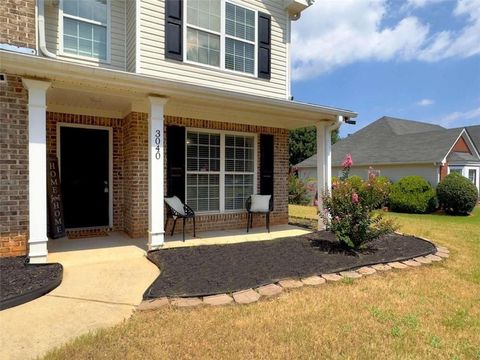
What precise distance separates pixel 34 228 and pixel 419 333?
4.78 meters

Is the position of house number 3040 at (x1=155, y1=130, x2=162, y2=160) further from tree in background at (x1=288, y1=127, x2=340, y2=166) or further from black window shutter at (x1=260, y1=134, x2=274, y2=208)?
tree in background at (x1=288, y1=127, x2=340, y2=166)

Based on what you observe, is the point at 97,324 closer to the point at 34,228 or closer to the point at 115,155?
the point at 34,228

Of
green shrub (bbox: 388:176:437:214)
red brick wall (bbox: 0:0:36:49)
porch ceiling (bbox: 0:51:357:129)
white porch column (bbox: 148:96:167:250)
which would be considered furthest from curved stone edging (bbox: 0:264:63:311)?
green shrub (bbox: 388:176:437:214)

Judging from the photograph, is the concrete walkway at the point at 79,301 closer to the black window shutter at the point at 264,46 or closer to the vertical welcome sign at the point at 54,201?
the vertical welcome sign at the point at 54,201

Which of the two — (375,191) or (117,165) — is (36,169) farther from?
(375,191)

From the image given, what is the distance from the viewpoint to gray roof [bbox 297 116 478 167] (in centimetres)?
1780

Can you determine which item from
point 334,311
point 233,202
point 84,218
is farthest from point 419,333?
point 84,218

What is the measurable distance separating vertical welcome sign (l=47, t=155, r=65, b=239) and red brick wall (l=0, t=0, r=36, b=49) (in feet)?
6.78

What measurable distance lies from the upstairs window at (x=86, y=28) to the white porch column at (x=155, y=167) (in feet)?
8.74

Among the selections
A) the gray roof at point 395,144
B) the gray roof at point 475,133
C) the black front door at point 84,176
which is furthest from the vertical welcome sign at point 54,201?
the gray roof at point 475,133

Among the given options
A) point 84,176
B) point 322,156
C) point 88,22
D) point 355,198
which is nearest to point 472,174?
point 322,156

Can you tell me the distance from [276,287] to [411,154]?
17289mm

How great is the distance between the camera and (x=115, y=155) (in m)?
6.93

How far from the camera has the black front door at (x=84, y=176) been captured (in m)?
6.50
